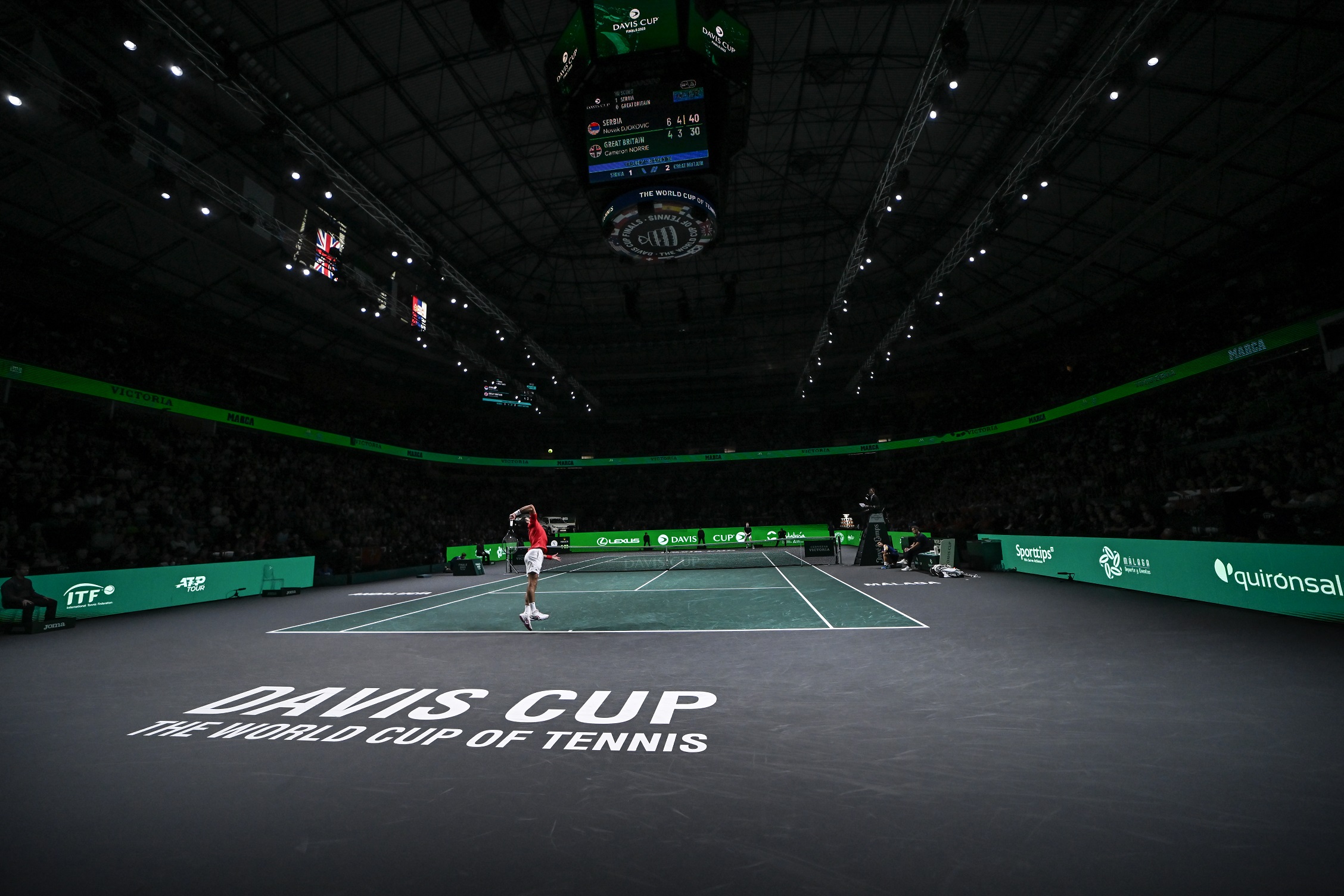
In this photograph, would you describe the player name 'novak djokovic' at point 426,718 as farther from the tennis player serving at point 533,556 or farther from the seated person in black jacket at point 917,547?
the seated person in black jacket at point 917,547

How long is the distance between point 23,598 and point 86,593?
6.97 feet

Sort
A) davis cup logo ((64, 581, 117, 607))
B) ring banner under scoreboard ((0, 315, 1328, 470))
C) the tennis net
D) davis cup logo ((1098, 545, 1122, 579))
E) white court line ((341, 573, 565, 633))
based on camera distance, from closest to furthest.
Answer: white court line ((341, 573, 565, 633))
davis cup logo ((64, 581, 117, 607))
davis cup logo ((1098, 545, 1122, 579))
ring banner under scoreboard ((0, 315, 1328, 470))
the tennis net

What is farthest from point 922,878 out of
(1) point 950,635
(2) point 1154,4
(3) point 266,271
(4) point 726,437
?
(4) point 726,437

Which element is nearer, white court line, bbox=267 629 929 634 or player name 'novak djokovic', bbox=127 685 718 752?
player name 'novak djokovic', bbox=127 685 718 752

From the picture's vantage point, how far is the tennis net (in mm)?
25688

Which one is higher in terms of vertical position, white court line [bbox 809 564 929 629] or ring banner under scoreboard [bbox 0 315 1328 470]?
ring banner under scoreboard [bbox 0 315 1328 470]

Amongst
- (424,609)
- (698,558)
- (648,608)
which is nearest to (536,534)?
(648,608)

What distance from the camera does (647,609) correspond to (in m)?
12.1

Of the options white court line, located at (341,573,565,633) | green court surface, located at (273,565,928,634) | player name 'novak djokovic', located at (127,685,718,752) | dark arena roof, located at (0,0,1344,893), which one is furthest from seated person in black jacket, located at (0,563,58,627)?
player name 'novak djokovic', located at (127,685,718,752)

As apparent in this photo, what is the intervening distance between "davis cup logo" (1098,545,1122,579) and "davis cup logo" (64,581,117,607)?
23.2 metres

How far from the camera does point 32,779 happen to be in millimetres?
4035

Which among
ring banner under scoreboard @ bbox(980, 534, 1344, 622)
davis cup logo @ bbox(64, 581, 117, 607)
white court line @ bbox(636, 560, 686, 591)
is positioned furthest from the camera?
white court line @ bbox(636, 560, 686, 591)

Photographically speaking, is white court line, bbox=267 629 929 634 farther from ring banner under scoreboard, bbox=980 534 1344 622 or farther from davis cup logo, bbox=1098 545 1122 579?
davis cup logo, bbox=1098 545 1122 579

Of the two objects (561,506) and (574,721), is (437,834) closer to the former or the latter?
(574,721)
